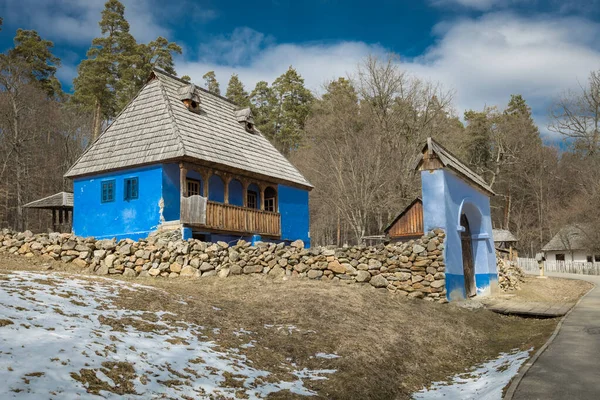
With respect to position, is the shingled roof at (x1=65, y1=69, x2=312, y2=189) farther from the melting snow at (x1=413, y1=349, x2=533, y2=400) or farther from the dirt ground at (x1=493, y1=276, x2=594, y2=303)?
the melting snow at (x1=413, y1=349, x2=533, y2=400)

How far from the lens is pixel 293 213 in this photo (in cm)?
2494

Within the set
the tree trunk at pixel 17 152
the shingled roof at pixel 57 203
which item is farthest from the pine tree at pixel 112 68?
the shingled roof at pixel 57 203

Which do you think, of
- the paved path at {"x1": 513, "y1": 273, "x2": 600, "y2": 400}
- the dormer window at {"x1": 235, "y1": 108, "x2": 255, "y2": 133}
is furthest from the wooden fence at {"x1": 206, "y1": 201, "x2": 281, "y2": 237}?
the paved path at {"x1": 513, "y1": 273, "x2": 600, "y2": 400}

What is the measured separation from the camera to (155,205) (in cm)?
1875

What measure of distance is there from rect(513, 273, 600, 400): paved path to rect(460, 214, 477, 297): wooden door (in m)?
6.78

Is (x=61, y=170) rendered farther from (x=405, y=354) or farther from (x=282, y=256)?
(x=405, y=354)

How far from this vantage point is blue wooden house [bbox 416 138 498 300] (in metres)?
15.0

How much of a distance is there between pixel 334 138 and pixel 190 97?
1535 centimetres

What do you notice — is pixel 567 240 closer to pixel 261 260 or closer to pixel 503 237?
pixel 503 237

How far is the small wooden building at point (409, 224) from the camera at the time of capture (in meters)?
25.8

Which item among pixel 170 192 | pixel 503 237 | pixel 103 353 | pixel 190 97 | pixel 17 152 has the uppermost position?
pixel 190 97

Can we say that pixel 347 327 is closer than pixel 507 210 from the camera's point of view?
Yes

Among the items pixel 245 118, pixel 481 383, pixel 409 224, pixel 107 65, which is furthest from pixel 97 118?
pixel 481 383

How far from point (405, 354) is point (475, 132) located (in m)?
46.1
